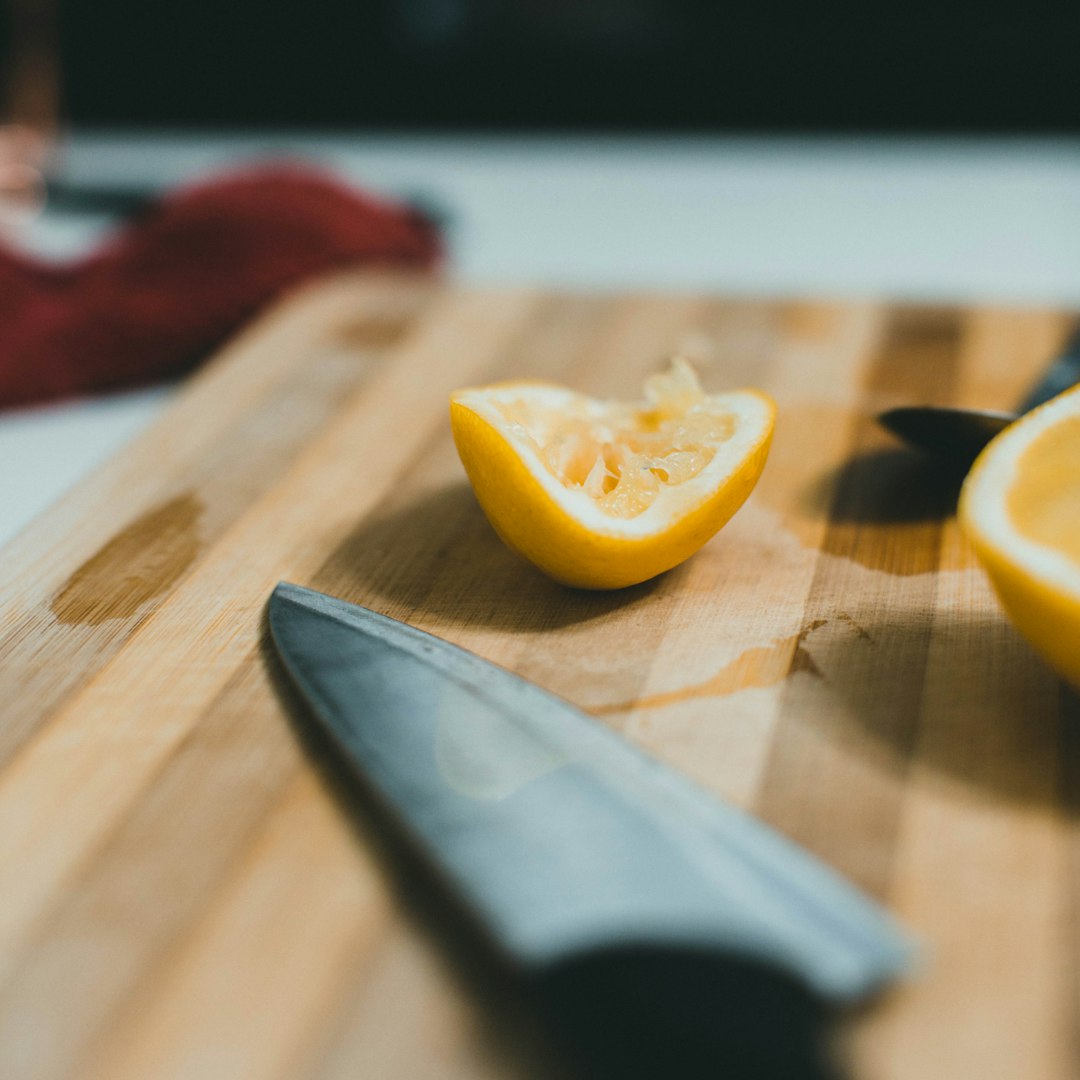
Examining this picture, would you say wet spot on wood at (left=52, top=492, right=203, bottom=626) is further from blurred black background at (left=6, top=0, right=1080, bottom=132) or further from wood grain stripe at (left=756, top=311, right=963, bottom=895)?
blurred black background at (left=6, top=0, right=1080, bottom=132)

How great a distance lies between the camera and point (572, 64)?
3.21 metres

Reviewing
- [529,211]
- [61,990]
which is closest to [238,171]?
[529,211]

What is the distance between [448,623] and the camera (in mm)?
927

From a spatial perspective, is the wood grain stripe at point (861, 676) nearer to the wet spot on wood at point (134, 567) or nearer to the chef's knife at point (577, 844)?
the chef's knife at point (577, 844)

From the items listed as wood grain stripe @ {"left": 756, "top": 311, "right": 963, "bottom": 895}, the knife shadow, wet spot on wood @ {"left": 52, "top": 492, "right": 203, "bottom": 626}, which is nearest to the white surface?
wet spot on wood @ {"left": 52, "top": 492, "right": 203, "bottom": 626}

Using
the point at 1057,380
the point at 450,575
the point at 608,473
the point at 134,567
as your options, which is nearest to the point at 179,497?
the point at 134,567

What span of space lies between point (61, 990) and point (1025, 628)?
593mm

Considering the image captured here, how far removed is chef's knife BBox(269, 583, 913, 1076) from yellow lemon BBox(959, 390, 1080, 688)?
205 mm

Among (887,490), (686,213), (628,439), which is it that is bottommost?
(686,213)

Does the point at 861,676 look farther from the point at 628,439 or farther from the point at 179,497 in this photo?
the point at 179,497

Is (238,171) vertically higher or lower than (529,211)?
higher

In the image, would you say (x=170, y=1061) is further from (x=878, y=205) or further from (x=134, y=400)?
(x=878, y=205)

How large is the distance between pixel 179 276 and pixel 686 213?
1.29 metres

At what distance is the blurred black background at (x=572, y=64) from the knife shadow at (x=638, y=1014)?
2.92m
